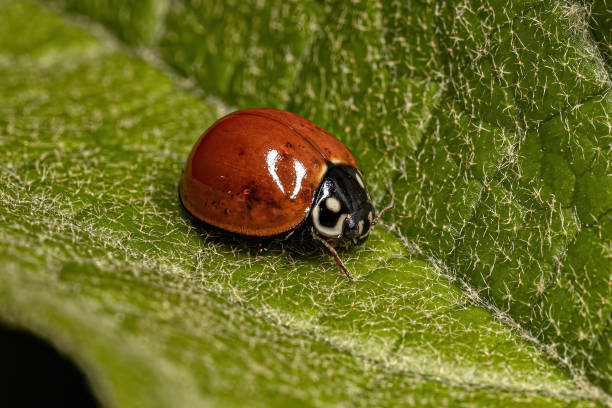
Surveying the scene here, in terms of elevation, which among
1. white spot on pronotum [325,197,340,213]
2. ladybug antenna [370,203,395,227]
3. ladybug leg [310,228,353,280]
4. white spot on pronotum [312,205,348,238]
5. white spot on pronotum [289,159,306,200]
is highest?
white spot on pronotum [289,159,306,200]

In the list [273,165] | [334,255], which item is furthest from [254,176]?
[334,255]

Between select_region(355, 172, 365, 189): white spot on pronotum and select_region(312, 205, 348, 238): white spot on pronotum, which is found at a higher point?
select_region(355, 172, 365, 189): white spot on pronotum

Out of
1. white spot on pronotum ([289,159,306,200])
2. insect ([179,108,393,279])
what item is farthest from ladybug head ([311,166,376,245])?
white spot on pronotum ([289,159,306,200])

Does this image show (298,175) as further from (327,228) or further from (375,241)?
(375,241)

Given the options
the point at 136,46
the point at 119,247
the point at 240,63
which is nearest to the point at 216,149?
the point at 119,247

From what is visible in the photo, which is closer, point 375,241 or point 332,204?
point 332,204

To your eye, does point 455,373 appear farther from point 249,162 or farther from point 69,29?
point 69,29

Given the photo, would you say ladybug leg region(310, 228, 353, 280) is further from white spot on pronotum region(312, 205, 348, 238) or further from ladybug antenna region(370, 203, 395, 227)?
ladybug antenna region(370, 203, 395, 227)
